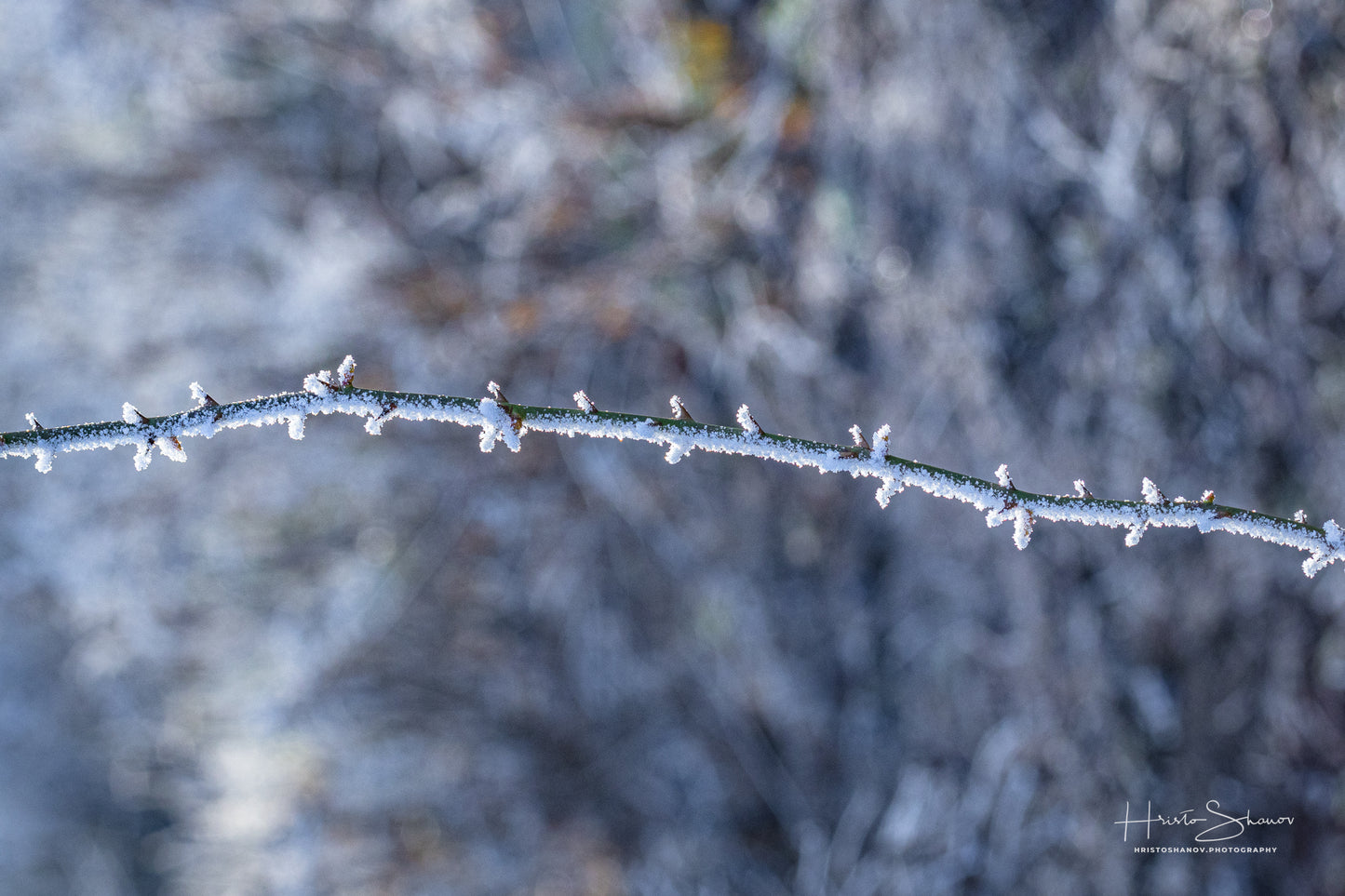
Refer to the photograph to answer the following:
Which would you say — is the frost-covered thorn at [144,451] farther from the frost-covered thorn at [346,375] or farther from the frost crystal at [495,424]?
the frost crystal at [495,424]

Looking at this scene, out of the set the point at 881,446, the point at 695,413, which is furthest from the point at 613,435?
the point at 695,413

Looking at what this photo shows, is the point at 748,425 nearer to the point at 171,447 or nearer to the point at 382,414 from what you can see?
the point at 382,414

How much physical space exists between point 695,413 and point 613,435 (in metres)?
1.81

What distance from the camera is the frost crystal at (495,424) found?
710 millimetres

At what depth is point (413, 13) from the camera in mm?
2369

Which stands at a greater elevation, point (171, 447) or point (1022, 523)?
point (1022, 523)

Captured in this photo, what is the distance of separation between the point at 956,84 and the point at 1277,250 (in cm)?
82

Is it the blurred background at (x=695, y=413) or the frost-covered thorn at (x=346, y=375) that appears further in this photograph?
the blurred background at (x=695, y=413)

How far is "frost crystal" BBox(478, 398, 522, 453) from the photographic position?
71 cm

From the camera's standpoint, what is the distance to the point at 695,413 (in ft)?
8.16

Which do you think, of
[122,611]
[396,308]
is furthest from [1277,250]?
[122,611]

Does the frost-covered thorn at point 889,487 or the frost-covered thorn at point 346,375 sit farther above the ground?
the frost-covered thorn at point 889,487

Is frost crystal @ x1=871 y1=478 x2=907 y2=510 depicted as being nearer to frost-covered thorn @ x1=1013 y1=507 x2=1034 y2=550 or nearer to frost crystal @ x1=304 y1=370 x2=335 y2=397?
frost-covered thorn @ x1=1013 y1=507 x2=1034 y2=550

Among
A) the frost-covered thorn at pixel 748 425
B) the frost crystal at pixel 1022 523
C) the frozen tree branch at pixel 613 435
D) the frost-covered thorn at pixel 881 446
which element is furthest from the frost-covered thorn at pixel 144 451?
the frost crystal at pixel 1022 523
